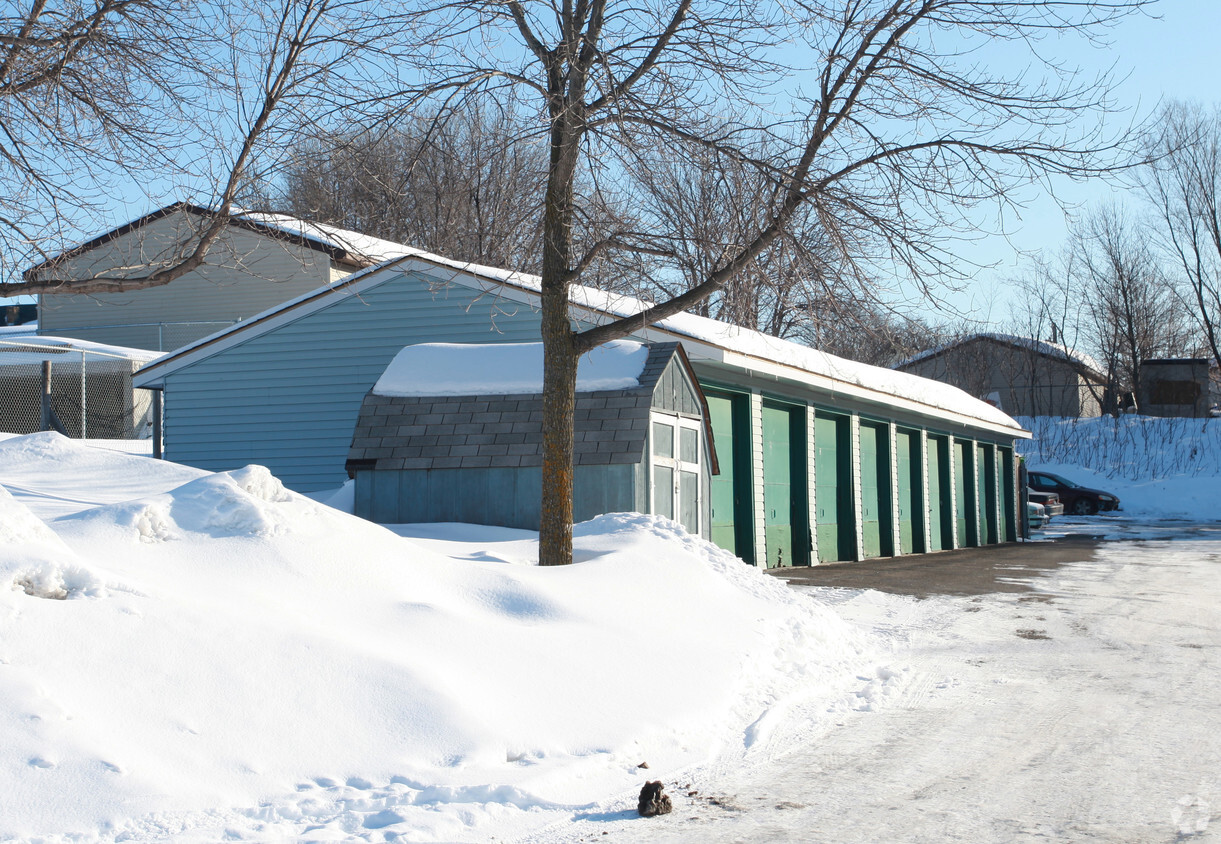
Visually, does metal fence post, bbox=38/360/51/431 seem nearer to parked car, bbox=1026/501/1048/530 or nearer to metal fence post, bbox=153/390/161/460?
metal fence post, bbox=153/390/161/460

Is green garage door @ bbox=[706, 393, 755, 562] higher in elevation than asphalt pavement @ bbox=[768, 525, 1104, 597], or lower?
higher

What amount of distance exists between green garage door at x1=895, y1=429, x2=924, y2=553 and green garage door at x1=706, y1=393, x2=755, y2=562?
7.34 meters

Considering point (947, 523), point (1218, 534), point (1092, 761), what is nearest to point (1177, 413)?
point (1218, 534)

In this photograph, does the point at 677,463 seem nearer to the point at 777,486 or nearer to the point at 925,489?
the point at 777,486

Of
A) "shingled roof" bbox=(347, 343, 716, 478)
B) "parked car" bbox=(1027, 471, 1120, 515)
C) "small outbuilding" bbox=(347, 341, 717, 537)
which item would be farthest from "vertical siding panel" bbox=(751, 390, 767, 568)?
"parked car" bbox=(1027, 471, 1120, 515)

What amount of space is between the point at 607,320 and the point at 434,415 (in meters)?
2.63

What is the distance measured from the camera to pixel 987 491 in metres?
30.0

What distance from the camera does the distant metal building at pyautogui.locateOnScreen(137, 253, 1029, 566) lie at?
1580 cm

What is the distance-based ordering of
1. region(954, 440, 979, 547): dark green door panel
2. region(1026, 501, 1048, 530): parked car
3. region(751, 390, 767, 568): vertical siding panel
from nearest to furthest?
region(751, 390, 767, 568): vertical siding panel
region(954, 440, 979, 547): dark green door panel
region(1026, 501, 1048, 530): parked car

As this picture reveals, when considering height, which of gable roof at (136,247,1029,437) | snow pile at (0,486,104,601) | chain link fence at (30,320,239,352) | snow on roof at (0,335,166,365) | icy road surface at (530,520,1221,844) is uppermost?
chain link fence at (30,320,239,352)

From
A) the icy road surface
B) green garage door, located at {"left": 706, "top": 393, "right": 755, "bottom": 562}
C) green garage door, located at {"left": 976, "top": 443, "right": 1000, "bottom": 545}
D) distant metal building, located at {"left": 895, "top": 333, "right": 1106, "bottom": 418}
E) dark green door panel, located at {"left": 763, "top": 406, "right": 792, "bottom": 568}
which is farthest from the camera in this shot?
distant metal building, located at {"left": 895, "top": 333, "right": 1106, "bottom": 418}

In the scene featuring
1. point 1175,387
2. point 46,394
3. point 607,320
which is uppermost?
point 1175,387

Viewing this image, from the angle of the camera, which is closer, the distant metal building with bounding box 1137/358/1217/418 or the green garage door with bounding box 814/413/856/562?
the green garage door with bounding box 814/413/856/562

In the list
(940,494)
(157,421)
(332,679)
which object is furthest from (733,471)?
(332,679)
